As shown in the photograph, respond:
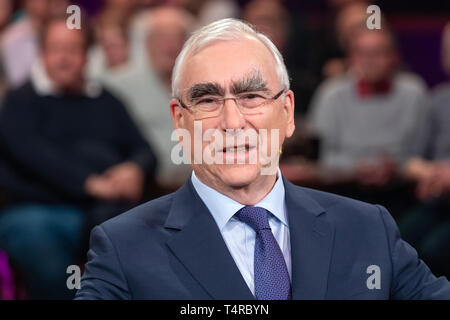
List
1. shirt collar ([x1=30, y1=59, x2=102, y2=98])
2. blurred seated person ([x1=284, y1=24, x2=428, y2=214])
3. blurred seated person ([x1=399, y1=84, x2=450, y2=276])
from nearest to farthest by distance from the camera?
blurred seated person ([x1=399, y1=84, x2=450, y2=276]), shirt collar ([x1=30, y1=59, x2=102, y2=98]), blurred seated person ([x1=284, y1=24, x2=428, y2=214])

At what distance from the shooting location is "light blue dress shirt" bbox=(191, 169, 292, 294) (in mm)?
1341

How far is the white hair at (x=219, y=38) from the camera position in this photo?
51.8 inches

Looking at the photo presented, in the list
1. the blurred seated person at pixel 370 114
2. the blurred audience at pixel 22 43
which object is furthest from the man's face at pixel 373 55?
the blurred audience at pixel 22 43

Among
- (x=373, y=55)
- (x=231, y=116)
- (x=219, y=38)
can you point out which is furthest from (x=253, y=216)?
(x=373, y=55)

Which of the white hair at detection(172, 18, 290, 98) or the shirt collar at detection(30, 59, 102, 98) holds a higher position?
the white hair at detection(172, 18, 290, 98)

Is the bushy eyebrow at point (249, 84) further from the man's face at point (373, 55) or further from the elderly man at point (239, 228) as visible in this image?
the man's face at point (373, 55)

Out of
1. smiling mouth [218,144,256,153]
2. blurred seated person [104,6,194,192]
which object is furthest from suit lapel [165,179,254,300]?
blurred seated person [104,6,194,192]

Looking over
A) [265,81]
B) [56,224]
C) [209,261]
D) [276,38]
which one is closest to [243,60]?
[265,81]

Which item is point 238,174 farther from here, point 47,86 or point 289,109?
point 47,86

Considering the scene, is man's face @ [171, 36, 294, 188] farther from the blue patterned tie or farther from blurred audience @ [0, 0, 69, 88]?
blurred audience @ [0, 0, 69, 88]

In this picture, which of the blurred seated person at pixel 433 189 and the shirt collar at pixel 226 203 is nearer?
the shirt collar at pixel 226 203

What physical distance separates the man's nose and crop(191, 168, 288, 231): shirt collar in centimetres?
12

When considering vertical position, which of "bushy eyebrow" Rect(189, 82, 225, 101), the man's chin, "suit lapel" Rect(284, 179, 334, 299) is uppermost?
"bushy eyebrow" Rect(189, 82, 225, 101)

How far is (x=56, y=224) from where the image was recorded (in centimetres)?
282
